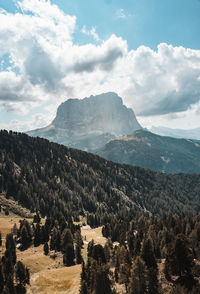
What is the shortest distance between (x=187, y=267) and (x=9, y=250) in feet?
199

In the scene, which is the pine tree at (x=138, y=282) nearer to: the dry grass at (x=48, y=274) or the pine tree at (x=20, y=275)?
the dry grass at (x=48, y=274)

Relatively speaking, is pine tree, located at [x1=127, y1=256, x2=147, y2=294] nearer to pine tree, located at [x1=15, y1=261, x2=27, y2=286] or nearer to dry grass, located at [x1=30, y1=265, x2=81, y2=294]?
dry grass, located at [x1=30, y1=265, x2=81, y2=294]

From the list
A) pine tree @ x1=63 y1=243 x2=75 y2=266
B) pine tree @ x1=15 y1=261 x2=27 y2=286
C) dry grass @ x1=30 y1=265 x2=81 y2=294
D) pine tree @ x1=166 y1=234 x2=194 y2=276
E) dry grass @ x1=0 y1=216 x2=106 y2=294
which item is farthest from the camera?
pine tree @ x1=63 y1=243 x2=75 y2=266

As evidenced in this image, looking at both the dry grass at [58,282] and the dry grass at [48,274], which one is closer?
the dry grass at [58,282]

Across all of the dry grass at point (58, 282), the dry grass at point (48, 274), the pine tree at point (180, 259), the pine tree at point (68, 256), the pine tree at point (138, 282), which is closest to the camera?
the pine tree at point (138, 282)

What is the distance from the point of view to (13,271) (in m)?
63.9

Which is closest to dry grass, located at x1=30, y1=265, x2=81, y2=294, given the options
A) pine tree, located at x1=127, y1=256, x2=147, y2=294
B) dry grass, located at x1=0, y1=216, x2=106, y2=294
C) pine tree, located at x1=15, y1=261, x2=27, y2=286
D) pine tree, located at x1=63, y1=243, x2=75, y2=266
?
dry grass, located at x1=0, y1=216, x2=106, y2=294

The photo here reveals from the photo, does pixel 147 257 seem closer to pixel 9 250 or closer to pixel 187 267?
pixel 187 267

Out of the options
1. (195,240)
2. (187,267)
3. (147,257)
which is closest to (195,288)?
(187,267)

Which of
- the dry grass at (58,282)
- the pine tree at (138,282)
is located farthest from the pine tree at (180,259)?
the dry grass at (58,282)

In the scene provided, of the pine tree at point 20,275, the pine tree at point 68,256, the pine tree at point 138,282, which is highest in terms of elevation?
the pine tree at point 138,282

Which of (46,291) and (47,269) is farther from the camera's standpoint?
(47,269)

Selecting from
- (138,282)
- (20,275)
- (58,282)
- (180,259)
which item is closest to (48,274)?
(58,282)

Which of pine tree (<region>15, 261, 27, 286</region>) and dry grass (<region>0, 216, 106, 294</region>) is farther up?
pine tree (<region>15, 261, 27, 286</region>)
